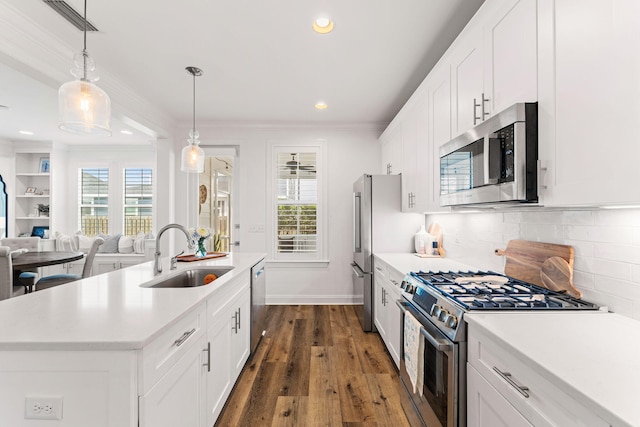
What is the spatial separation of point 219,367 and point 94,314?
868mm

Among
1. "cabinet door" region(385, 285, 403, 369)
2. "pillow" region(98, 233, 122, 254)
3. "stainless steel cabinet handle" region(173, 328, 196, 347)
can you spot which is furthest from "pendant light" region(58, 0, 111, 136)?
"pillow" region(98, 233, 122, 254)

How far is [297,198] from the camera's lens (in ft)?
15.0

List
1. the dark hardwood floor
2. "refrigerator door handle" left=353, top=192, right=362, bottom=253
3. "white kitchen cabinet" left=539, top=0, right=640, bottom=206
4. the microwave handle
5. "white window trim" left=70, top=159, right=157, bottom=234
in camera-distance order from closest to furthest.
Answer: "white kitchen cabinet" left=539, top=0, right=640, bottom=206
the microwave handle
the dark hardwood floor
"refrigerator door handle" left=353, top=192, right=362, bottom=253
"white window trim" left=70, top=159, right=157, bottom=234

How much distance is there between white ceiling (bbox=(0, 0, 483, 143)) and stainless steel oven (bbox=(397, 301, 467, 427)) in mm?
2016

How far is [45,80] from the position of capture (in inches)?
95.9

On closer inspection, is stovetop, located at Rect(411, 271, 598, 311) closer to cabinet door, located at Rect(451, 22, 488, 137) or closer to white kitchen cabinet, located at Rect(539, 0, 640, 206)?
white kitchen cabinet, located at Rect(539, 0, 640, 206)

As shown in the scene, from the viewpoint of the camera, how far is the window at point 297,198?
15.0ft

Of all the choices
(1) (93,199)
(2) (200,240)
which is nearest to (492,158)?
(2) (200,240)

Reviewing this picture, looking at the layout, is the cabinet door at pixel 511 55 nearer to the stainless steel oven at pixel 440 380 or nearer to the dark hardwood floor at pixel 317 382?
the stainless steel oven at pixel 440 380

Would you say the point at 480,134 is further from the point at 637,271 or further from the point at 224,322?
the point at 224,322

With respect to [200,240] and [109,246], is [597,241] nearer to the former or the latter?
[200,240]

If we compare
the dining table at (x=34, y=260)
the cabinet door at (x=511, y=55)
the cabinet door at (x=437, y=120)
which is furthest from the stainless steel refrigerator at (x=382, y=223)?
the dining table at (x=34, y=260)

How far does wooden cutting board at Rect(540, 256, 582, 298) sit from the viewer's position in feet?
5.00

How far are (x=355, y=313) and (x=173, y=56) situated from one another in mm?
3520
